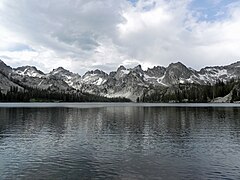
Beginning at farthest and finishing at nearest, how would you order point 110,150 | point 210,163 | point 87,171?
1. point 110,150
2. point 210,163
3. point 87,171

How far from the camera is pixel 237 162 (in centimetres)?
3581

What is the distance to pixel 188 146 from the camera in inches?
1839

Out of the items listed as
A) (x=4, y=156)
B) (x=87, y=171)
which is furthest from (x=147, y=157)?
(x=4, y=156)

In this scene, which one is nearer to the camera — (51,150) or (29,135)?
(51,150)

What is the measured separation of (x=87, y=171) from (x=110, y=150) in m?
11.6

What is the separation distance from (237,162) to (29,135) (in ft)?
139

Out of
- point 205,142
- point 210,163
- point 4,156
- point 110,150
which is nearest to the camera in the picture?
point 210,163

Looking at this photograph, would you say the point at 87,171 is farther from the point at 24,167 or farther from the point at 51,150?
the point at 51,150

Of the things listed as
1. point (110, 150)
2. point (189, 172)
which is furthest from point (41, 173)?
point (189, 172)

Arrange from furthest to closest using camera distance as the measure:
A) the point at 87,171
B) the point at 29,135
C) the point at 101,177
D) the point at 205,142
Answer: the point at 29,135 → the point at 205,142 → the point at 87,171 → the point at 101,177

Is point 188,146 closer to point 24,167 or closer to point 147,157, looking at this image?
point 147,157

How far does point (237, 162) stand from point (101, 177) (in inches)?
767

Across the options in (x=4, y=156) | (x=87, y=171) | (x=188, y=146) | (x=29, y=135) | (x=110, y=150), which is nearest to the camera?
(x=87, y=171)

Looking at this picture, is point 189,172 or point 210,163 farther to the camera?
point 210,163
